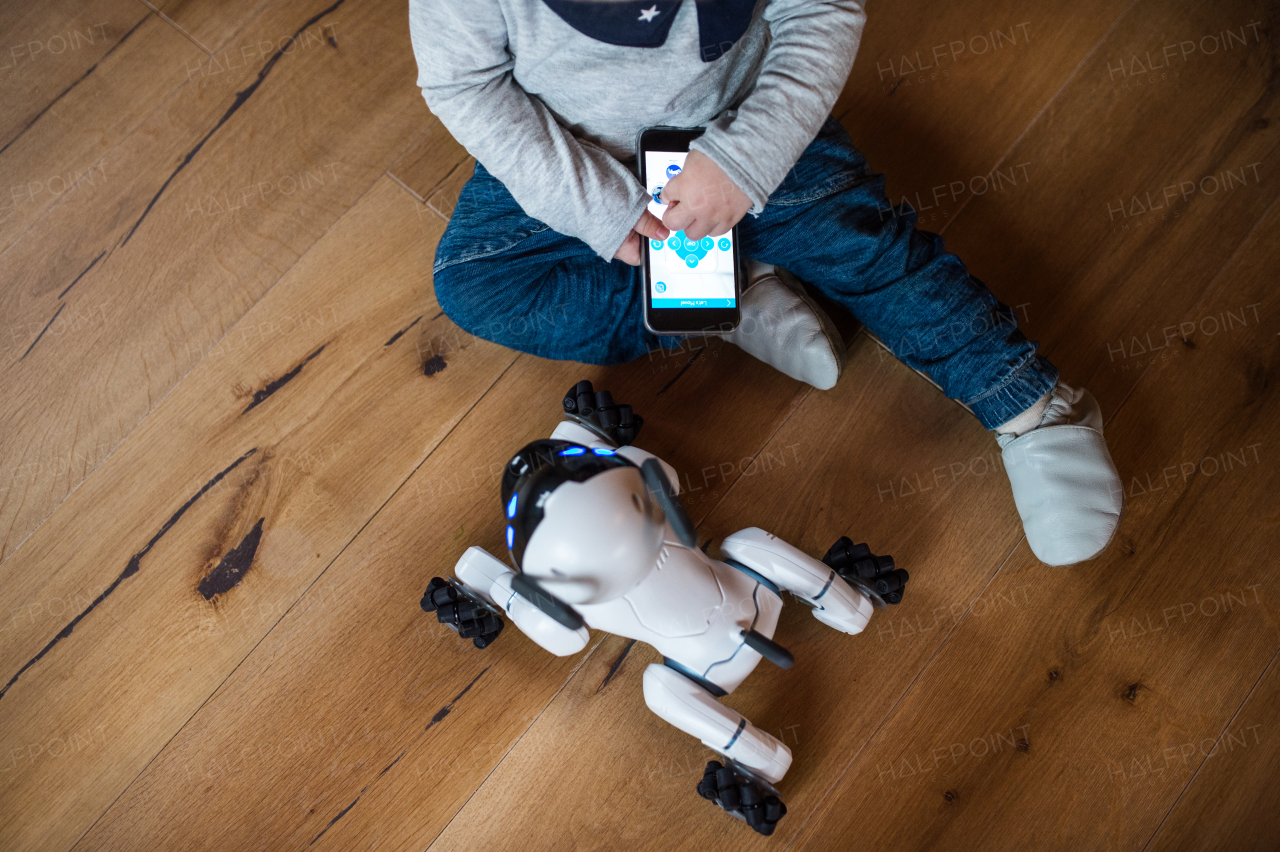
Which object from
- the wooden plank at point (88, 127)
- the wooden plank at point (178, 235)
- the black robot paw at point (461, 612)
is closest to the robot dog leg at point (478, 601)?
the black robot paw at point (461, 612)

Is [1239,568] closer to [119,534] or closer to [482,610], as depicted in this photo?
[482,610]

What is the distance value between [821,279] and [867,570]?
0.84 feet

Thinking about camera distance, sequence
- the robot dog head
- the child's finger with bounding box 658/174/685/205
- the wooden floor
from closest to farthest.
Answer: the robot dog head → the child's finger with bounding box 658/174/685/205 → the wooden floor

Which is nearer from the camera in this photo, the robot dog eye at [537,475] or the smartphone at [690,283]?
the robot dog eye at [537,475]

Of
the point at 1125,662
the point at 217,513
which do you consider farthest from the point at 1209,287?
the point at 217,513

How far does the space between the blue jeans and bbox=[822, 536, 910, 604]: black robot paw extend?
0.52 feet

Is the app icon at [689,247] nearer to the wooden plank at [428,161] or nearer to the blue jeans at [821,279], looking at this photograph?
the blue jeans at [821,279]

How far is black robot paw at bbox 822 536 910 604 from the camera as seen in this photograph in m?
0.64

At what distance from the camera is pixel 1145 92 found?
2.55ft

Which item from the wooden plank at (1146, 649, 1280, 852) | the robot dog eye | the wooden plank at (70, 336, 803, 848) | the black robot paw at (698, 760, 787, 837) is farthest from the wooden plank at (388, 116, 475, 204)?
the wooden plank at (1146, 649, 1280, 852)

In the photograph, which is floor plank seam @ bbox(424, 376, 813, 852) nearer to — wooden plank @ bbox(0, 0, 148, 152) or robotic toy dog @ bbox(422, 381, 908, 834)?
robotic toy dog @ bbox(422, 381, 908, 834)

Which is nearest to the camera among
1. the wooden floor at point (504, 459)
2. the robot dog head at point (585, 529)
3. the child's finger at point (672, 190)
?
the robot dog head at point (585, 529)

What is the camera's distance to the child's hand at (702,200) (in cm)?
56

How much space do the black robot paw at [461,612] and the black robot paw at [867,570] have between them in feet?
0.98
